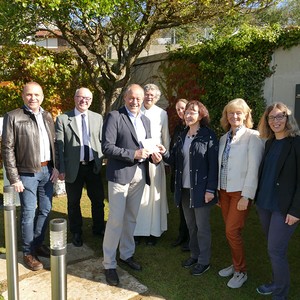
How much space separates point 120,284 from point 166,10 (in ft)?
19.2

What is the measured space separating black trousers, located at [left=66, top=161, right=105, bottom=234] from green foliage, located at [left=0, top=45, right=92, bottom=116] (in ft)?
18.4

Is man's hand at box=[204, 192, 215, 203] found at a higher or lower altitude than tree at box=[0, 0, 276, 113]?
lower

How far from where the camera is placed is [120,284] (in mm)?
3469

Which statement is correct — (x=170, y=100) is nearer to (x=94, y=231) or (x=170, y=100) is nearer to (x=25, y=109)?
(x=94, y=231)

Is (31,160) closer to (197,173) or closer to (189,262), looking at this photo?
(197,173)

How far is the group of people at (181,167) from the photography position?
9.66ft

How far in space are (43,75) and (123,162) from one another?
6977mm

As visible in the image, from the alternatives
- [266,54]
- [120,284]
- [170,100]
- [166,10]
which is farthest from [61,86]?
[120,284]

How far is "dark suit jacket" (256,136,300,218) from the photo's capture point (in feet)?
9.07

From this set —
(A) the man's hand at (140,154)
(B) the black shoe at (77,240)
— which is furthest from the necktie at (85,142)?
(A) the man's hand at (140,154)

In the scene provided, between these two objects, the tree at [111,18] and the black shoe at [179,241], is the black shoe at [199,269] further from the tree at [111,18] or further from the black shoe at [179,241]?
the tree at [111,18]

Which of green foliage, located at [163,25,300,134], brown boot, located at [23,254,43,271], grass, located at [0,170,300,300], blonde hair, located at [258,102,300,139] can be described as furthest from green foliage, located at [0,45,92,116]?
blonde hair, located at [258,102,300,139]

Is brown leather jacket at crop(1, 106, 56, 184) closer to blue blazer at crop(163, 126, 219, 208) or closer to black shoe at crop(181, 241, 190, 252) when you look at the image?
blue blazer at crop(163, 126, 219, 208)

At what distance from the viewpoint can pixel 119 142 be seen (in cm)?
340
